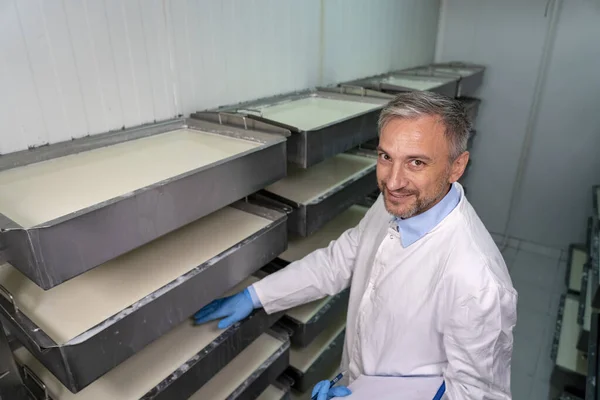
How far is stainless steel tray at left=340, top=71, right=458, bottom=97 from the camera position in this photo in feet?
6.53

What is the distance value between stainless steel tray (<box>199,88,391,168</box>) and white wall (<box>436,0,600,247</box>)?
6.26 feet

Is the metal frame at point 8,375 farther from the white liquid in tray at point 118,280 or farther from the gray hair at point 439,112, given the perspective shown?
the gray hair at point 439,112

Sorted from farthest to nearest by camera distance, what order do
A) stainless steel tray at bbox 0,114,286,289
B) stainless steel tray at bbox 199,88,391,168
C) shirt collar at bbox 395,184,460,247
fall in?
1. stainless steel tray at bbox 199,88,391,168
2. shirt collar at bbox 395,184,460,247
3. stainless steel tray at bbox 0,114,286,289

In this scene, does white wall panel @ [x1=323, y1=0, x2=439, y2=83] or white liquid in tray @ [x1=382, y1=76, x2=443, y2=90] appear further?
white liquid in tray @ [x1=382, y1=76, x2=443, y2=90]

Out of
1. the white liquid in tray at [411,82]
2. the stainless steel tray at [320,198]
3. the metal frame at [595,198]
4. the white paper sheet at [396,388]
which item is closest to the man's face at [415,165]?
the stainless steel tray at [320,198]

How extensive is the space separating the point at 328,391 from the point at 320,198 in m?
0.61

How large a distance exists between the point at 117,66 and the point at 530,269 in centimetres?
330

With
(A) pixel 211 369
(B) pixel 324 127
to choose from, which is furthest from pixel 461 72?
(A) pixel 211 369

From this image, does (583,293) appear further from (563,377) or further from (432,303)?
(432,303)

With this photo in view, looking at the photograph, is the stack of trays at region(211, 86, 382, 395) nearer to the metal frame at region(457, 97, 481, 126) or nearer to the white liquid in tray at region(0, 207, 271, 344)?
the white liquid in tray at region(0, 207, 271, 344)

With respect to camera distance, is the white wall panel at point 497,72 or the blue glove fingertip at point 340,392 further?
the white wall panel at point 497,72

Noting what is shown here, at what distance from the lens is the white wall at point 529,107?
2869 millimetres

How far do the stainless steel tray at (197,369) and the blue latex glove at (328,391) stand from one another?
0.83ft

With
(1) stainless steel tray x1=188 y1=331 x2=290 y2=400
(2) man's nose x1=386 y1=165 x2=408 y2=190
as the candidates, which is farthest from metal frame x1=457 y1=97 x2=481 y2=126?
(1) stainless steel tray x1=188 y1=331 x2=290 y2=400
